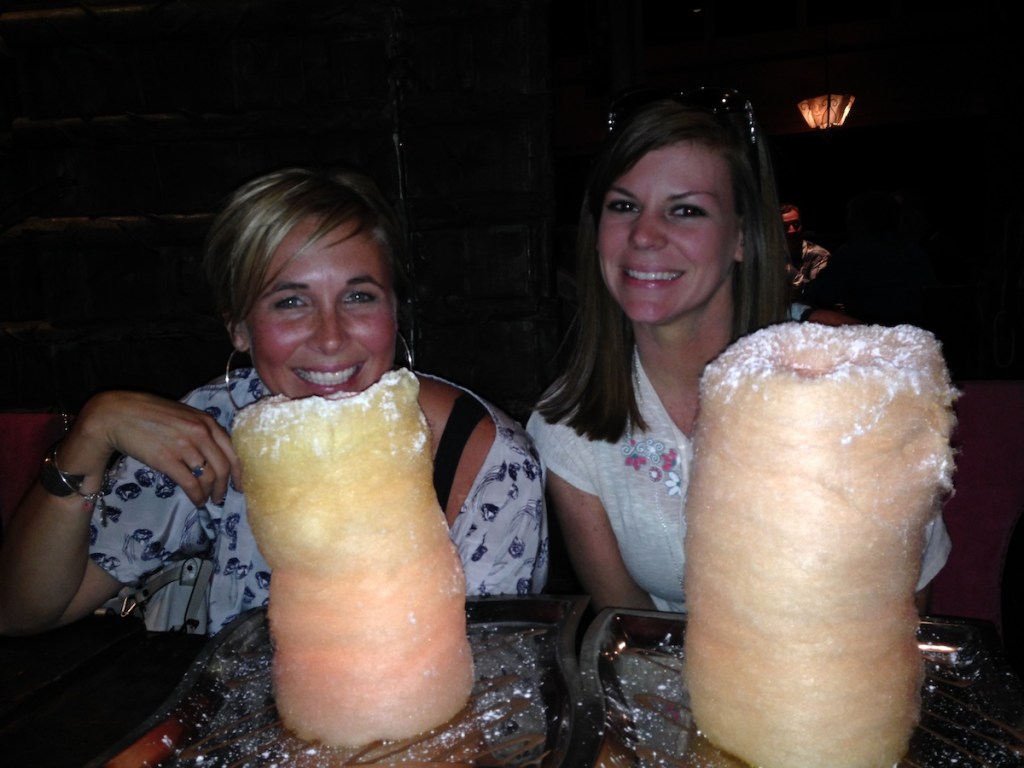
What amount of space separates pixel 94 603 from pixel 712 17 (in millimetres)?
12637

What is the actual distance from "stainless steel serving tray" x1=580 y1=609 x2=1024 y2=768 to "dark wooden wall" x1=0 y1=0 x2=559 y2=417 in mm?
1981

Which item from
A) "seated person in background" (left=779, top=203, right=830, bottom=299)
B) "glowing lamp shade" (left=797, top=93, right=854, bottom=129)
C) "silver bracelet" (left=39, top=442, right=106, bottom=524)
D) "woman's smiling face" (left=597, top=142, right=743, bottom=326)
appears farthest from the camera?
"glowing lamp shade" (left=797, top=93, right=854, bottom=129)

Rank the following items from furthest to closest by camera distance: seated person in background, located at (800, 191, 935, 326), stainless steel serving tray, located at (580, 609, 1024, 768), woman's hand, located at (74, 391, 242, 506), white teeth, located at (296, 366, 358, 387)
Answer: seated person in background, located at (800, 191, 935, 326)
white teeth, located at (296, 366, 358, 387)
woman's hand, located at (74, 391, 242, 506)
stainless steel serving tray, located at (580, 609, 1024, 768)

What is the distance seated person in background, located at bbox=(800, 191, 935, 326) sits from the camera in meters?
5.21

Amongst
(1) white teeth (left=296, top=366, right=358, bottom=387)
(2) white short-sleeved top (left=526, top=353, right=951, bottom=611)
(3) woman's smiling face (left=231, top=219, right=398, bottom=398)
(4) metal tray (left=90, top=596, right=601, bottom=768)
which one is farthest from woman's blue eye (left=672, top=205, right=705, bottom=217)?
(4) metal tray (left=90, top=596, right=601, bottom=768)

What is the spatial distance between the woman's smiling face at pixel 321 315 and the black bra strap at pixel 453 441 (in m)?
0.25

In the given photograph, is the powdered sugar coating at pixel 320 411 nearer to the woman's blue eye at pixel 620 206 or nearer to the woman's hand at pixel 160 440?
the woman's hand at pixel 160 440

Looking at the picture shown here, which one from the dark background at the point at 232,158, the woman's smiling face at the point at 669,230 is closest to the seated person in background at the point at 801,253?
the dark background at the point at 232,158

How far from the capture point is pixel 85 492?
1.38 m

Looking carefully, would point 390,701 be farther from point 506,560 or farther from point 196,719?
point 506,560

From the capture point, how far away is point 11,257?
293 cm

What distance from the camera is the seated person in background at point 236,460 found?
4.37ft

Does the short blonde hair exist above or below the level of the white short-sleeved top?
above

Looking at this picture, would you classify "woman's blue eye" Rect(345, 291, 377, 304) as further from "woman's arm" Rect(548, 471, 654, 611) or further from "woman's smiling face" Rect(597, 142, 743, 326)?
"woman's arm" Rect(548, 471, 654, 611)
